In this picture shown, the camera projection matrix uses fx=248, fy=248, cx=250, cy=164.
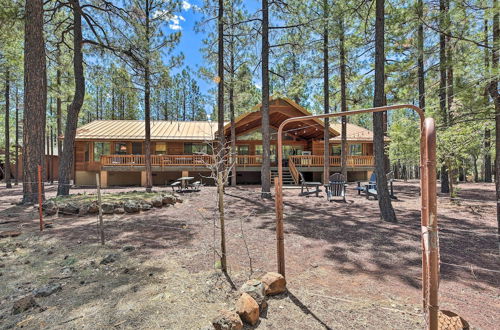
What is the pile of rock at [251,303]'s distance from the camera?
221 cm

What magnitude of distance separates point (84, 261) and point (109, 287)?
4.02ft

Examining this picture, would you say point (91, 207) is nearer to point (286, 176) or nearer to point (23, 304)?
point (23, 304)

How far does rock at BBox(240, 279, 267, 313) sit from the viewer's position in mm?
2559

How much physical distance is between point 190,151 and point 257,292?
16.9 m

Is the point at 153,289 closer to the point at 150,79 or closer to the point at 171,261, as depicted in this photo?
the point at 171,261

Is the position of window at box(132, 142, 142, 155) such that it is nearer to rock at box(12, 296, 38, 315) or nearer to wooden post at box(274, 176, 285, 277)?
rock at box(12, 296, 38, 315)

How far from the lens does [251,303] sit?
242cm

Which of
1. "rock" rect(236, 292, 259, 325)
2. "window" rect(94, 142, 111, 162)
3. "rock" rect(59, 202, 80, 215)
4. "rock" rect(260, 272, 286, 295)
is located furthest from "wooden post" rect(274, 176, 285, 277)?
"window" rect(94, 142, 111, 162)

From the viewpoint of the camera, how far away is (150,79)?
11141 millimetres

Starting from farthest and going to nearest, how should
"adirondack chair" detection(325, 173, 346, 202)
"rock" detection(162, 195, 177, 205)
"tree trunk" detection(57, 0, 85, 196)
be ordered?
1. "tree trunk" detection(57, 0, 85, 196)
2. "adirondack chair" detection(325, 173, 346, 202)
3. "rock" detection(162, 195, 177, 205)

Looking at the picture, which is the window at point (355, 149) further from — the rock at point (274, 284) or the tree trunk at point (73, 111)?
the rock at point (274, 284)

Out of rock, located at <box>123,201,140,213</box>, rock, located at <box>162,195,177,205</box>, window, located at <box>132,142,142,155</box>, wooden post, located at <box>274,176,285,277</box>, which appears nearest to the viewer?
wooden post, located at <box>274,176,285,277</box>

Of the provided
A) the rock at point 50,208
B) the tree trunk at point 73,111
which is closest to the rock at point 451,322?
the rock at point 50,208

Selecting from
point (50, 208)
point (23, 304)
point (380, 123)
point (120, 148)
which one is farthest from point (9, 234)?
point (120, 148)
